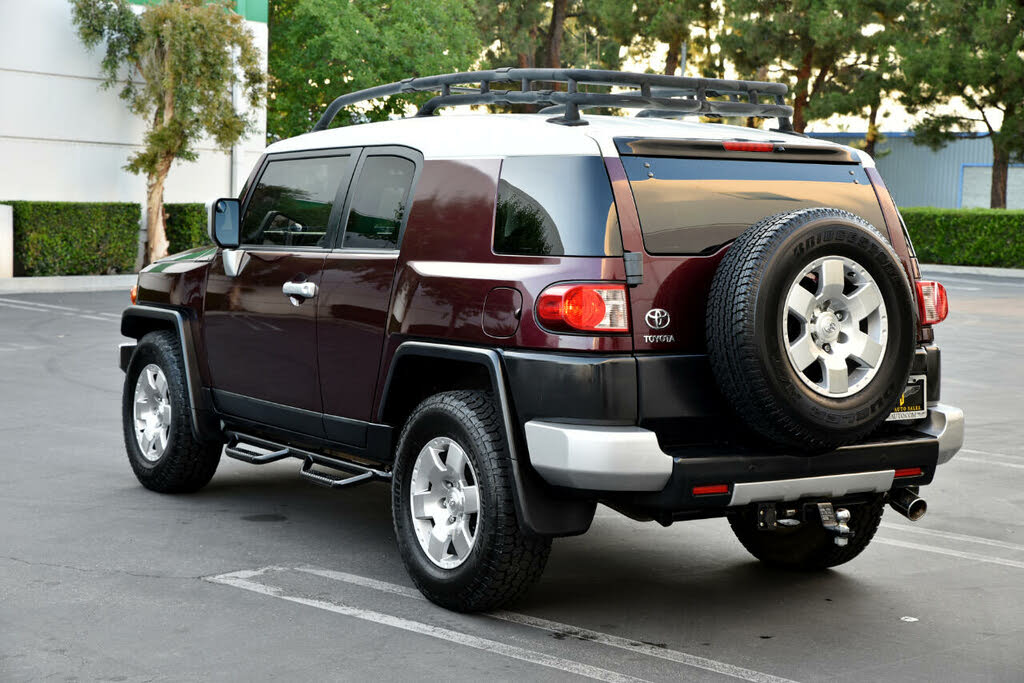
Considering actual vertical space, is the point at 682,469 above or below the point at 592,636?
above

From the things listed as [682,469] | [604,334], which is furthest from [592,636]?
[604,334]

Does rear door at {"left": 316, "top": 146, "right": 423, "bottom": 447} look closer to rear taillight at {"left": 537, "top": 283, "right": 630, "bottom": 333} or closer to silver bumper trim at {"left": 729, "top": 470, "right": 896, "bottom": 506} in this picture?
rear taillight at {"left": 537, "top": 283, "right": 630, "bottom": 333}

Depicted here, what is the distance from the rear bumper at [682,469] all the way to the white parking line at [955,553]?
1482mm

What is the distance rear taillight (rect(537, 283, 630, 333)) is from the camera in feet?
15.9

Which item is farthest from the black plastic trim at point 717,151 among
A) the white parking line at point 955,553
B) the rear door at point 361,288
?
the white parking line at point 955,553

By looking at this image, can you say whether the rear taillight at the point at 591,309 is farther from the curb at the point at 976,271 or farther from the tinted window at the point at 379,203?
the curb at the point at 976,271

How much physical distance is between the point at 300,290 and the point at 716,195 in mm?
2037

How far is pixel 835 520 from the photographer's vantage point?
5215mm

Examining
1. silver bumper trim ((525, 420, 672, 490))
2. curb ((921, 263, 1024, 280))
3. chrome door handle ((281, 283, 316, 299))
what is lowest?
curb ((921, 263, 1024, 280))

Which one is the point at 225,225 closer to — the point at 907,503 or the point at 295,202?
the point at 295,202

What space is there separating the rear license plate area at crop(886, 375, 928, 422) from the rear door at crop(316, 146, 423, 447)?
2124mm

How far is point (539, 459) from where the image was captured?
487cm

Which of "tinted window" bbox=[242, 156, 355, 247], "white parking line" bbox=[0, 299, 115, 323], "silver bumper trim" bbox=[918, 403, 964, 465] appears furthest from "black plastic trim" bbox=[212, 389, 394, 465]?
"white parking line" bbox=[0, 299, 115, 323]

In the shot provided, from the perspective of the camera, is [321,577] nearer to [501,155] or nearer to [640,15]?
[501,155]
